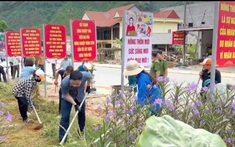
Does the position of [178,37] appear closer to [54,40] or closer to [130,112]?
[54,40]

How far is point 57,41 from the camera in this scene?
25.1ft

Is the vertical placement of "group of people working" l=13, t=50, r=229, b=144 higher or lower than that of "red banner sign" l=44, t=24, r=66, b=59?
lower

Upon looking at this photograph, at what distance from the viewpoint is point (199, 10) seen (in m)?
34.8

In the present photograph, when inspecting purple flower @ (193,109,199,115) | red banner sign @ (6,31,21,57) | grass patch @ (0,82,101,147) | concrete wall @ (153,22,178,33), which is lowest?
grass patch @ (0,82,101,147)

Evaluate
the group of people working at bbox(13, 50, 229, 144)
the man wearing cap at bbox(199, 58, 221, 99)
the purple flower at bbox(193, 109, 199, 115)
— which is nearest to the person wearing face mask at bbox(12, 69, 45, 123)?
the group of people working at bbox(13, 50, 229, 144)

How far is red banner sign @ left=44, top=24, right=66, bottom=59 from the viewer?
7.43 metres

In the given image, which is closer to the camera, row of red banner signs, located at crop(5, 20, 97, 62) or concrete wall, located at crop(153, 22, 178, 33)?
row of red banner signs, located at crop(5, 20, 97, 62)

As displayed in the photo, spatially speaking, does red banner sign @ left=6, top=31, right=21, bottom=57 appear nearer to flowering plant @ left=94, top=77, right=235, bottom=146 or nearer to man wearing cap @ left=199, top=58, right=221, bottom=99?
man wearing cap @ left=199, top=58, right=221, bottom=99

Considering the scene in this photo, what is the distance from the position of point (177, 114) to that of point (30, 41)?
715cm

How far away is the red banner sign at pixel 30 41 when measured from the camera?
870 cm

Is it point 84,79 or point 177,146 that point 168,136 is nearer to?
point 177,146

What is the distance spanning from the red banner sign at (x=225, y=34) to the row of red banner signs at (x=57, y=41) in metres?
3.70

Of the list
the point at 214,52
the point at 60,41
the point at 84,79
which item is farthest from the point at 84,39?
the point at 214,52

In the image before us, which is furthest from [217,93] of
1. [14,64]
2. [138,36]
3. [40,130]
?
[14,64]
